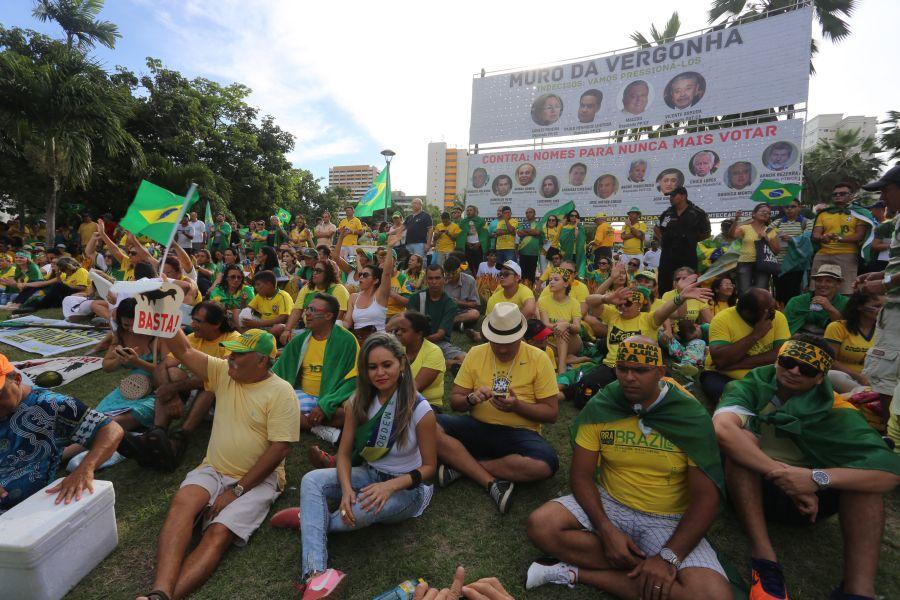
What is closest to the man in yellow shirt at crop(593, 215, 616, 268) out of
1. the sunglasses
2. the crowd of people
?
the crowd of people

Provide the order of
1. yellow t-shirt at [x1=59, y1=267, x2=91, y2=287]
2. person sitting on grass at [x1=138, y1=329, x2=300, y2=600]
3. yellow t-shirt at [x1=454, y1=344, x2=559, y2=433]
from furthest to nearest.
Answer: yellow t-shirt at [x1=59, y1=267, x2=91, y2=287] < yellow t-shirt at [x1=454, y1=344, x2=559, y2=433] < person sitting on grass at [x1=138, y1=329, x2=300, y2=600]

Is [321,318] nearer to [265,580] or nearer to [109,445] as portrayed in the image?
[109,445]

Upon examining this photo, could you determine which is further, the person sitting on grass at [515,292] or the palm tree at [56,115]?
the palm tree at [56,115]

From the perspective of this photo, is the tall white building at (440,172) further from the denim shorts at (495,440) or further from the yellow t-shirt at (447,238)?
the denim shorts at (495,440)

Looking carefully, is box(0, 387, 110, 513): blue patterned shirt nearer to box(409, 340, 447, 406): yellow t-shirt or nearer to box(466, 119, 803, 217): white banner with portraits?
box(409, 340, 447, 406): yellow t-shirt

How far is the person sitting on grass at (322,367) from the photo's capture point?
406 centimetres

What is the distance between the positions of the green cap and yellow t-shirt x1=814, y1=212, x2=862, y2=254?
7.88m

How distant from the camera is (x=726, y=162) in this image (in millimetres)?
13641

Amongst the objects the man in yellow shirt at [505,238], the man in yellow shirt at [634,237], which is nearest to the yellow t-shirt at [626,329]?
the man in yellow shirt at [505,238]

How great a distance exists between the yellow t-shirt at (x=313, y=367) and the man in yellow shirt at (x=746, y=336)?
393 cm

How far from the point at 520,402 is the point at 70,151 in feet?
60.5

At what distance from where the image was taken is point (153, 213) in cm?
463

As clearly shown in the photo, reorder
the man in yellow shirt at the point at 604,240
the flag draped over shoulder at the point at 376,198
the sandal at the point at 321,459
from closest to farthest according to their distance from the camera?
1. the sandal at the point at 321,459
2. the flag draped over shoulder at the point at 376,198
3. the man in yellow shirt at the point at 604,240

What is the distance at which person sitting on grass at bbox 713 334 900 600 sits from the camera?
92.3 inches
